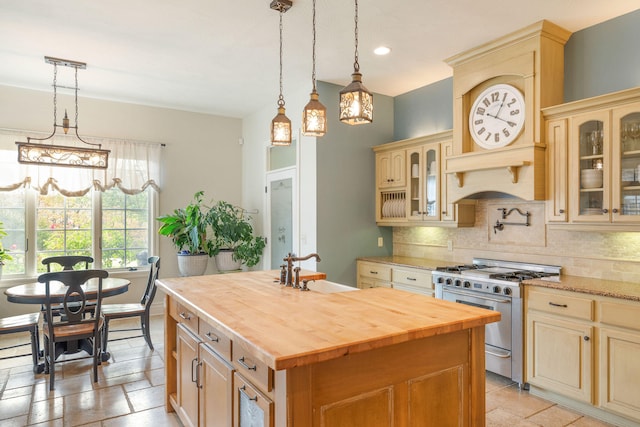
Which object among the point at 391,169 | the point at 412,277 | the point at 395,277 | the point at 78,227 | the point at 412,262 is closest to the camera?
the point at 412,277

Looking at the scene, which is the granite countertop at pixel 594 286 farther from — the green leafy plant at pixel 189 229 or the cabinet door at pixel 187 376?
the green leafy plant at pixel 189 229

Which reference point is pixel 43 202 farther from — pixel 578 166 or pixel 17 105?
pixel 578 166

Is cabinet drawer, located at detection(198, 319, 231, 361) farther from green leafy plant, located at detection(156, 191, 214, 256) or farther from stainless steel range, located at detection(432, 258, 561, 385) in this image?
green leafy plant, located at detection(156, 191, 214, 256)

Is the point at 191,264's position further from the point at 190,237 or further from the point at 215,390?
the point at 215,390

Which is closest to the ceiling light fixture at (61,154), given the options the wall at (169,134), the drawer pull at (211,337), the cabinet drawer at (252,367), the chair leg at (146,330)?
the wall at (169,134)

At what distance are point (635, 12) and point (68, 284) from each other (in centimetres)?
502

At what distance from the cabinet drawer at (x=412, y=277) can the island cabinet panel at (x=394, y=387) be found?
2203 millimetres

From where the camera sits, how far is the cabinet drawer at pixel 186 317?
2381mm

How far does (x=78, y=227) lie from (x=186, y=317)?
375 centimetres

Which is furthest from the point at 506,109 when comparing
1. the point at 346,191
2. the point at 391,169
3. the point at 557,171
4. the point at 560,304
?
the point at 346,191

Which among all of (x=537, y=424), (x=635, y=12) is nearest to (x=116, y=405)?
(x=537, y=424)

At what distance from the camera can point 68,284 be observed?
344 cm

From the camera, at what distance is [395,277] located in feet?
14.8

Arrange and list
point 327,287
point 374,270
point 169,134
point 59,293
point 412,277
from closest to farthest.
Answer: point 327,287, point 59,293, point 412,277, point 374,270, point 169,134
